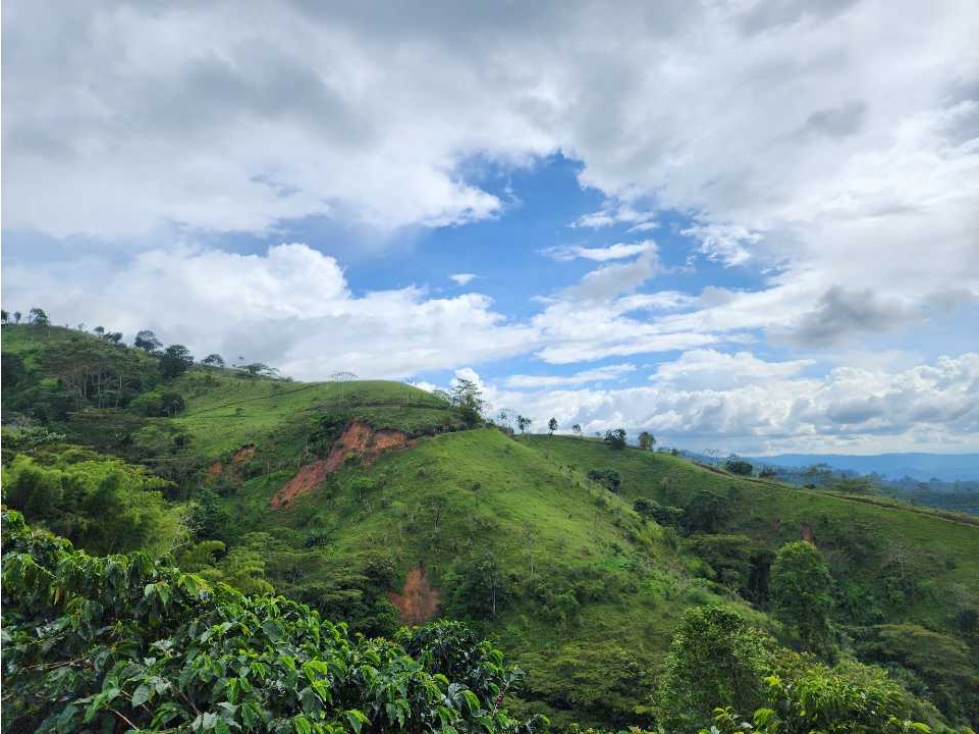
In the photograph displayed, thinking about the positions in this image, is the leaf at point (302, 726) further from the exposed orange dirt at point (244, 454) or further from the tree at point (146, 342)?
the tree at point (146, 342)

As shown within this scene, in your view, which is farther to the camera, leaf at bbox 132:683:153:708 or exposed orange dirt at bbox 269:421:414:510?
exposed orange dirt at bbox 269:421:414:510

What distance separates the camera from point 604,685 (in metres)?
27.0

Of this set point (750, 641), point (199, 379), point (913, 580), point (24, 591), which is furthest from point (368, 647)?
point (199, 379)

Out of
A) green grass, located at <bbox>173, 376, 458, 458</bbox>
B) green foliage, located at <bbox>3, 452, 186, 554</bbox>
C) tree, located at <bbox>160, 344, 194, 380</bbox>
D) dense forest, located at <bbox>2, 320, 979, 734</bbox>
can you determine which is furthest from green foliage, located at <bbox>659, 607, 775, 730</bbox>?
tree, located at <bbox>160, 344, 194, 380</bbox>

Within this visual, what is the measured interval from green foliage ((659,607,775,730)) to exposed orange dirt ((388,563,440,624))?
2238cm

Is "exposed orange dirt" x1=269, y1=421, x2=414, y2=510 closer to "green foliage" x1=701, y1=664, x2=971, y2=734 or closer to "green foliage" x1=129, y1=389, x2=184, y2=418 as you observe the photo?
"green foliage" x1=129, y1=389, x2=184, y2=418

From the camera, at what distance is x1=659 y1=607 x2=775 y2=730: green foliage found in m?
18.6

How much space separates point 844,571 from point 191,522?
63.6m

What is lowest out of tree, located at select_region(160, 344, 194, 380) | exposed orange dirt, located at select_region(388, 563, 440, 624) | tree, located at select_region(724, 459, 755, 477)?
exposed orange dirt, located at select_region(388, 563, 440, 624)

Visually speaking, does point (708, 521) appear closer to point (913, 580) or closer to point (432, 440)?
point (913, 580)

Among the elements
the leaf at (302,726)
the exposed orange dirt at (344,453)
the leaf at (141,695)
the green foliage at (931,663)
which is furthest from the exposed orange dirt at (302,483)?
the leaf at (302,726)

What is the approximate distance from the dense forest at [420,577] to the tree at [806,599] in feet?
0.52

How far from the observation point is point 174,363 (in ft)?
337

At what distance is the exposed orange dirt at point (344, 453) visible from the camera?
58219 mm
